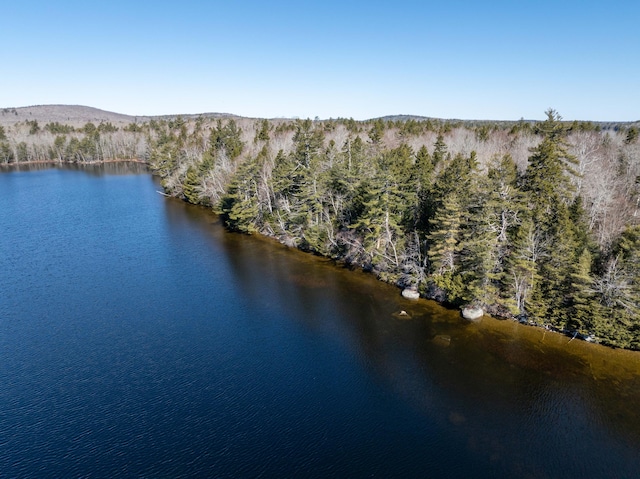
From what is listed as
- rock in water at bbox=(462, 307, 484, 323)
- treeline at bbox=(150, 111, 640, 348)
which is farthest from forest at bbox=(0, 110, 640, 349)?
rock in water at bbox=(462, 307, 484, 323)

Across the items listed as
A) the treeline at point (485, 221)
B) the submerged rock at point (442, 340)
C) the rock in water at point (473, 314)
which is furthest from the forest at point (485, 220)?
the submerged rock at point (442, 340)

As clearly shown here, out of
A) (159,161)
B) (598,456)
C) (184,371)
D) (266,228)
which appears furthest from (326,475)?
(159,161)

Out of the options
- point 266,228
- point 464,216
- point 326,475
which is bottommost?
point 326,475

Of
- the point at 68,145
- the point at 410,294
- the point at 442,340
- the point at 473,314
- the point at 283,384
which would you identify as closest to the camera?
the point at 283,384

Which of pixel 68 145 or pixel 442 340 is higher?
pixel 68 145

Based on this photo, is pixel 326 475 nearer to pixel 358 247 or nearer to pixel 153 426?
pixel 153 426

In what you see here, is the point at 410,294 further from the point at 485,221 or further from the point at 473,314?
the point at 485,221

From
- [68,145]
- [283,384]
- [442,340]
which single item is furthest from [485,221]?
[68,145]

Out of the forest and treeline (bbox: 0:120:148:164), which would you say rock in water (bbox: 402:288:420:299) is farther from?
treeline (bbox: 0:120:148:164)
